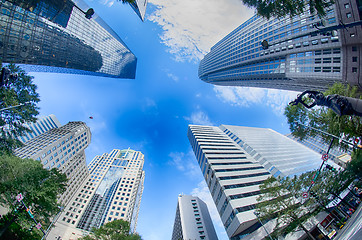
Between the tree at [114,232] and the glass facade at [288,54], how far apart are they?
32.7 metres

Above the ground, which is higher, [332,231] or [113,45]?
[113,45]

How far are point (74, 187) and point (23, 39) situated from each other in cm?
5024

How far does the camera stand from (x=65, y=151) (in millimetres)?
48250

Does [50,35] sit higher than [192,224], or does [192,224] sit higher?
[50,35]

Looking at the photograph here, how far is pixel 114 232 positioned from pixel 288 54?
6984 centimetres

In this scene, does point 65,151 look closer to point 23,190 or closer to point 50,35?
point 50,35

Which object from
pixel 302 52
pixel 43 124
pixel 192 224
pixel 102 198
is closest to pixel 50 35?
pixel 102 198

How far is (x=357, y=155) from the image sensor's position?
1598cm

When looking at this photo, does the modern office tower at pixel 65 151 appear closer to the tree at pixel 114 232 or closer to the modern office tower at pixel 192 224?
the tree at pixel 114 232

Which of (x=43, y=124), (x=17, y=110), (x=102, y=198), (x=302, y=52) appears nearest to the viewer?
(x=17, y=110)

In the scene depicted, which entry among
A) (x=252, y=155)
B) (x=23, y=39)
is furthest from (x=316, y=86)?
(x=23, y=39)

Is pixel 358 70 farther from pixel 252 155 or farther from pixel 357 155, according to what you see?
pixel 252 155

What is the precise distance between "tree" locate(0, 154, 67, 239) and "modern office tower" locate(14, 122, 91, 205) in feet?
75.9

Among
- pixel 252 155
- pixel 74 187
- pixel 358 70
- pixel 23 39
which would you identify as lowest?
pixel 358 70
